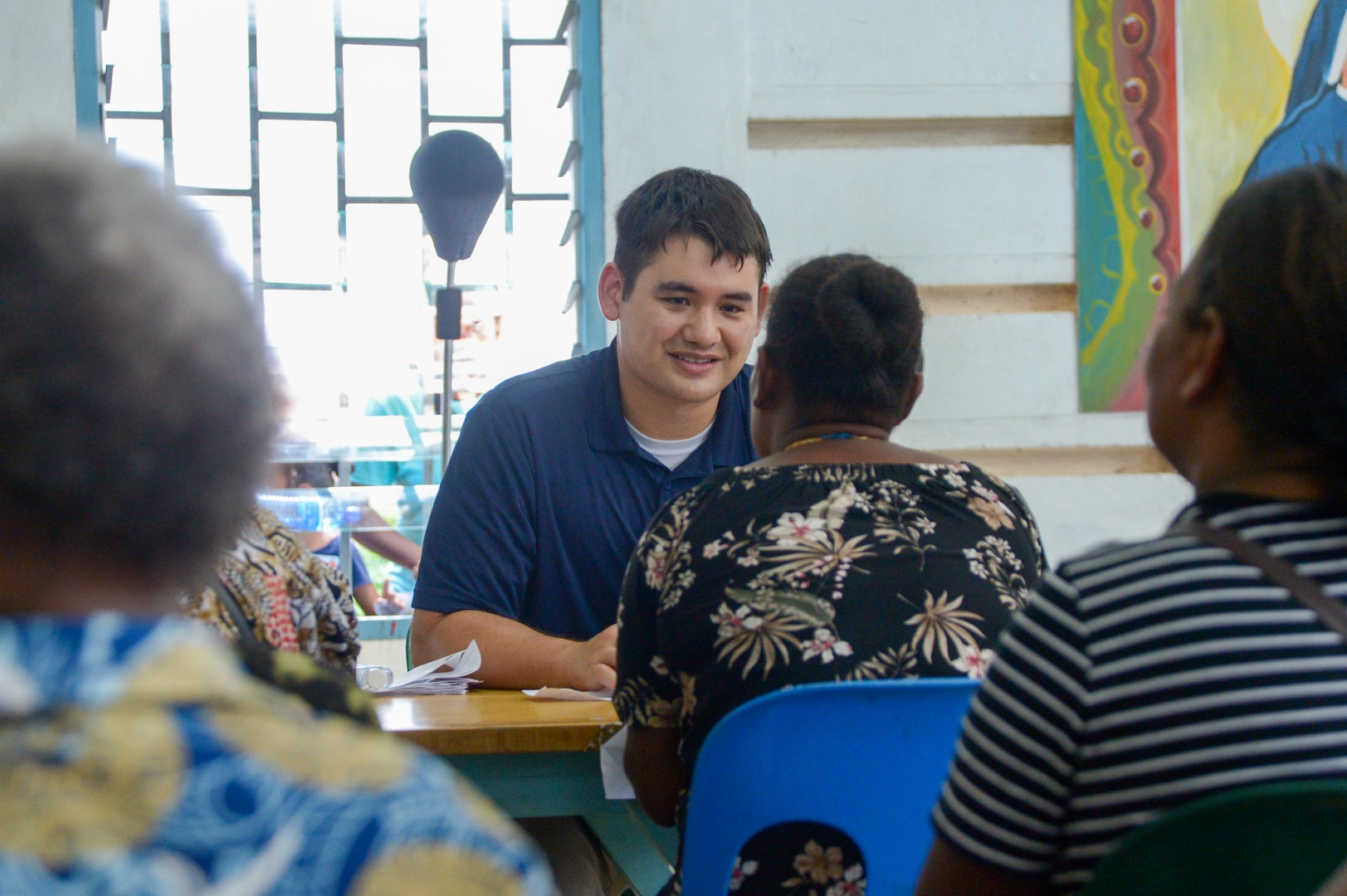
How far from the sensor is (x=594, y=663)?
1788 mm

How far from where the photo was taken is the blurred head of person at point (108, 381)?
0.52 metres

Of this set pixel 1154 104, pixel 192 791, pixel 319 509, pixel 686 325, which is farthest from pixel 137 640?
pixel 1154 104

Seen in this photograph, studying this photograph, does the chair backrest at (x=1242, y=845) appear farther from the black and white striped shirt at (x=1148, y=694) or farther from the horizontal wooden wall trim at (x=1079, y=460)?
the horizontal wooden wall trim at (x=1079, y=460)

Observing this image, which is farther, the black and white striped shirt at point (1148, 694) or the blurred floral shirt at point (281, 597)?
the blurred floral shirt at point (281, 597)

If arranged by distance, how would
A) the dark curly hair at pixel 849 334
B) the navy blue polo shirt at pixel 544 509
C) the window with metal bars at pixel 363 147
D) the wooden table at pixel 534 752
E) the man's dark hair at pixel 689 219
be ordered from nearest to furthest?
the dark curly hair at pixel 849 334 < the wooden table at pixel 534 752 < the navy blue polo shirt at pixel 544 509 < the man's dark hair at pixel 689 219 < the window with metal bars at pixel 363 147

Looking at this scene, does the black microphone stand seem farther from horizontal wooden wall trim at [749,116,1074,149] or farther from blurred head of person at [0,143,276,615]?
blurred head of person at [0,143,276,615]

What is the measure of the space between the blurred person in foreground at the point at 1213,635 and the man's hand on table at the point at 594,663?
91 centimetres

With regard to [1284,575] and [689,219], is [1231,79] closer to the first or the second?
[689,219]

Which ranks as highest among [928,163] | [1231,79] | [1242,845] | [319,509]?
[1231,79]

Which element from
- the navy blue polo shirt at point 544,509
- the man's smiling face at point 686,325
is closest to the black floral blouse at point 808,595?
the navy blue polo shirt at point 544,509

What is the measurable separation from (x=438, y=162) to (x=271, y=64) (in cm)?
117

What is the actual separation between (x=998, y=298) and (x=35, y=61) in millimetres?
2686

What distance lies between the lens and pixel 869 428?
139 centimetres

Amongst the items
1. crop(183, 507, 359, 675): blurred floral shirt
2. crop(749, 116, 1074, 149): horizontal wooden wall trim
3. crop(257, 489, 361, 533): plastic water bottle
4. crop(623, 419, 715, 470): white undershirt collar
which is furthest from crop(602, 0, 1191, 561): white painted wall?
crop(183, 507, 359, 675): blurred floral shirt
